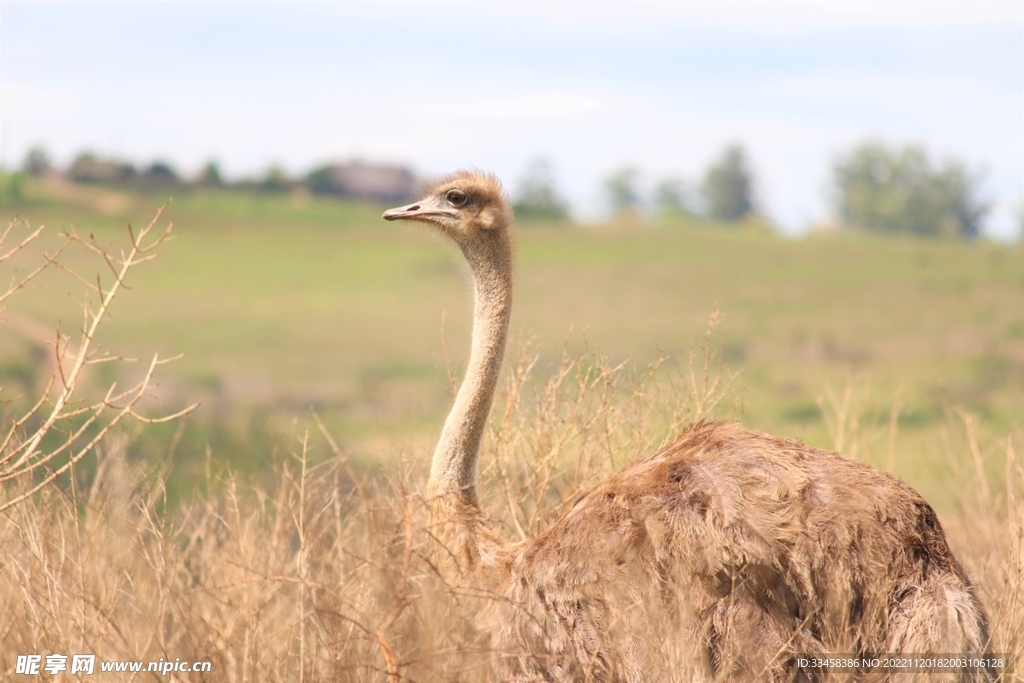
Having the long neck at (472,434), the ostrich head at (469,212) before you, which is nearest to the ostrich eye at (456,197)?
the ostrich head at (469,212)

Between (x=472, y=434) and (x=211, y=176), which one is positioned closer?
(x=472, y=434)

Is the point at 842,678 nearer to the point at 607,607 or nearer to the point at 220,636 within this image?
the point at 607,607

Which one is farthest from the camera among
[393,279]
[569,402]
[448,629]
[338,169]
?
[338,169]

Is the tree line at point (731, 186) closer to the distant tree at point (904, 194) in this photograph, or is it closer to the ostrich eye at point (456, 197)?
the distant tree at point (904, 194)

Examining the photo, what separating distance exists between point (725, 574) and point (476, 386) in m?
1.18

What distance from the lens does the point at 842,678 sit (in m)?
3.00

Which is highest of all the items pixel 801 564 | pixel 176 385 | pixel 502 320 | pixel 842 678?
pixel 502 320

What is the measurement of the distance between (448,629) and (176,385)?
83.8 ft

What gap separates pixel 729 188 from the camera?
3780 inches

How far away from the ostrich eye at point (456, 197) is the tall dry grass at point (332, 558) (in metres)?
0.89

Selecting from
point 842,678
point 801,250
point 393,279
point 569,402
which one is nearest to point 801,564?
point 842,678

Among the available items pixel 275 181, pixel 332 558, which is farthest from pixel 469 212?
pixel 275 181

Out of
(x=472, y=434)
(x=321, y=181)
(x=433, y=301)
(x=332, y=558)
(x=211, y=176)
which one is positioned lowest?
(x=433, y=301)

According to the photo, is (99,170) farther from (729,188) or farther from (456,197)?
(729,188)
